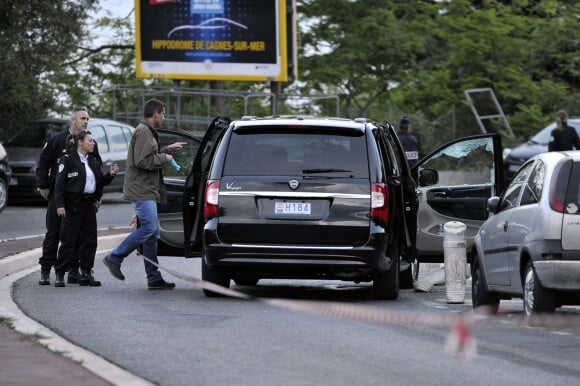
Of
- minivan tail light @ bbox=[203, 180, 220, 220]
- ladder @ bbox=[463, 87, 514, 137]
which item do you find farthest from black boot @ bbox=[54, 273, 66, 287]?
ladder @ bbox=[463, 87, 514, 137]

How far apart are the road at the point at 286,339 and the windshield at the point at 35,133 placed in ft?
52.4

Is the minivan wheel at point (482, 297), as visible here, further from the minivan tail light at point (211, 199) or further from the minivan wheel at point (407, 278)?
the minivan tail light at point (211, 199)

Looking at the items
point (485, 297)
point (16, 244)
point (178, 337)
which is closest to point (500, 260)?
point (485, 297)

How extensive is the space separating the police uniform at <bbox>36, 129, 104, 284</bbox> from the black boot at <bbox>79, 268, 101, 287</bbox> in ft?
1.07

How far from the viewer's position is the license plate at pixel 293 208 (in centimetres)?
1368

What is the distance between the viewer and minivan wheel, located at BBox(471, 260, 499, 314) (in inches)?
553

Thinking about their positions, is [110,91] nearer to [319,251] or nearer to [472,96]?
[472,96]

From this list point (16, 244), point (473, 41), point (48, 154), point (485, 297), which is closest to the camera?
point (485, 297)

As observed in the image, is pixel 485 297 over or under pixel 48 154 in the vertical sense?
under

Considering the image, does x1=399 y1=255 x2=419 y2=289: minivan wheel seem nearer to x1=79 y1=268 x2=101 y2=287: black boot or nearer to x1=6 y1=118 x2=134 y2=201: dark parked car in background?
x1=79 y1=268 x2=101 y2=287: black boot

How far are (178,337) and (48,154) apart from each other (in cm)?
521

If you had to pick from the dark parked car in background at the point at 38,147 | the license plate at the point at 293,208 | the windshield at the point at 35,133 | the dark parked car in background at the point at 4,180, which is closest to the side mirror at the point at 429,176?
the license plate at the point at 293,208

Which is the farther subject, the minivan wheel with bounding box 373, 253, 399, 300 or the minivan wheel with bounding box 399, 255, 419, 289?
the minivan wheel with bounding box 399, 255, 419, 289

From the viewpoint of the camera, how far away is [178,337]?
11.2 meters
